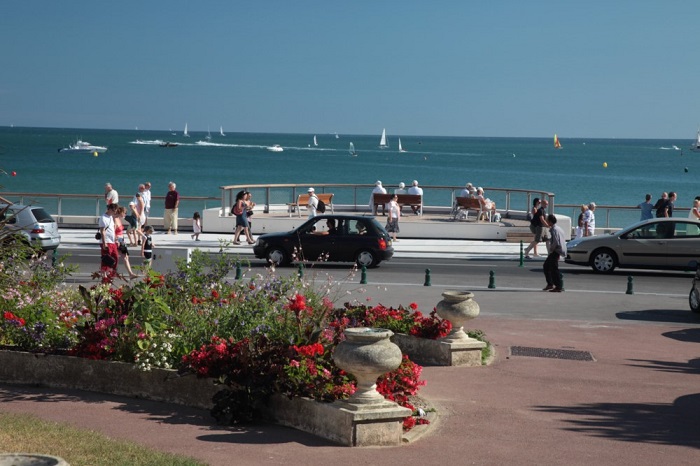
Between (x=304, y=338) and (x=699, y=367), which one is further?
(x=699, y=367)

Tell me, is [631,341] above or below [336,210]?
below

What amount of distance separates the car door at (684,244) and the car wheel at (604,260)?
4.58ft

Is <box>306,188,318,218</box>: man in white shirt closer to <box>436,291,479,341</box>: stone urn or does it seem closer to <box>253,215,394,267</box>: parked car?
<box>253,215,394,267</box>: parked car

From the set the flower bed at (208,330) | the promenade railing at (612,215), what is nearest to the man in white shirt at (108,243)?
the flower bed at (208,330)

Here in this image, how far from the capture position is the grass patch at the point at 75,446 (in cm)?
822

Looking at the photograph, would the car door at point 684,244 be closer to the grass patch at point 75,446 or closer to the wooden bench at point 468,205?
the wooden bench at point 468,205

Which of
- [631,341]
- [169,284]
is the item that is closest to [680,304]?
[631,341]

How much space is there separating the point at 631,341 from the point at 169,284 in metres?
7.66

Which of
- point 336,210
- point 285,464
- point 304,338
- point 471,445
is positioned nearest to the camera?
point 285,464

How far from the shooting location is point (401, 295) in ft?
66.6

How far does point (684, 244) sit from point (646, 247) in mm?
928

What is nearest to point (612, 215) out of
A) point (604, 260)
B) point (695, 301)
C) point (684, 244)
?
point (604, 260)

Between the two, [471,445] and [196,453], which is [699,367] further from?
[196,453]

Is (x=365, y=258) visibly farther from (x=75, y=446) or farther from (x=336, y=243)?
(x=75, y=446)
